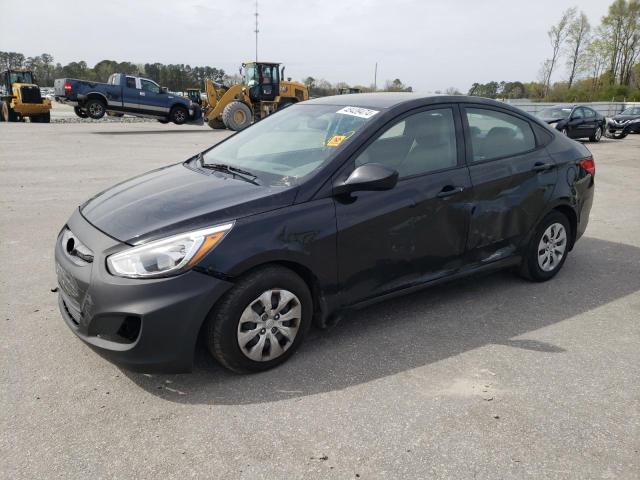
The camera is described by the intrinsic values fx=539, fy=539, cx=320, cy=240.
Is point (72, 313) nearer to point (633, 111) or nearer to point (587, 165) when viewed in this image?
point (587, 165)

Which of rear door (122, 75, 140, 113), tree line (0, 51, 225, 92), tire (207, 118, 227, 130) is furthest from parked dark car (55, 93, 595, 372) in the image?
tree line (0, 51, 225, 92)

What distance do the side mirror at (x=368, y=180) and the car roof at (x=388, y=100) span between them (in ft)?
2.36

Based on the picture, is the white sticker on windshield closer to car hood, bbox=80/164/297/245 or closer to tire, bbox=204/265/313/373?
car hood, bbox=80/164/297/245

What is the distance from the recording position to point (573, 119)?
2012 centimetres

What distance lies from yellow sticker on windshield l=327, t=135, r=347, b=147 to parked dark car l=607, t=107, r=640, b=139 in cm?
2411

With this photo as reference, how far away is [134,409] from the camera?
2836 mm

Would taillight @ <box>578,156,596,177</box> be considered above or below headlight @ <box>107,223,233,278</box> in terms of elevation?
above

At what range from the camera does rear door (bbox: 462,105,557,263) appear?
406 centimetres

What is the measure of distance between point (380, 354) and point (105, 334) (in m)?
1.65

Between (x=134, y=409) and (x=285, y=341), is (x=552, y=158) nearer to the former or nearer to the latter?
(x=285, y=341)

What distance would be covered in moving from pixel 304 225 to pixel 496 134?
205 cm

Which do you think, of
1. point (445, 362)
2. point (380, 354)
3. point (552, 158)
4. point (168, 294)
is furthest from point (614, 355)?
point (168, 294)

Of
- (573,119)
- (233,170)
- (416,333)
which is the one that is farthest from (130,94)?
(416,333)

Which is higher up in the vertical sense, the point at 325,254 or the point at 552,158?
the point at 552,158
